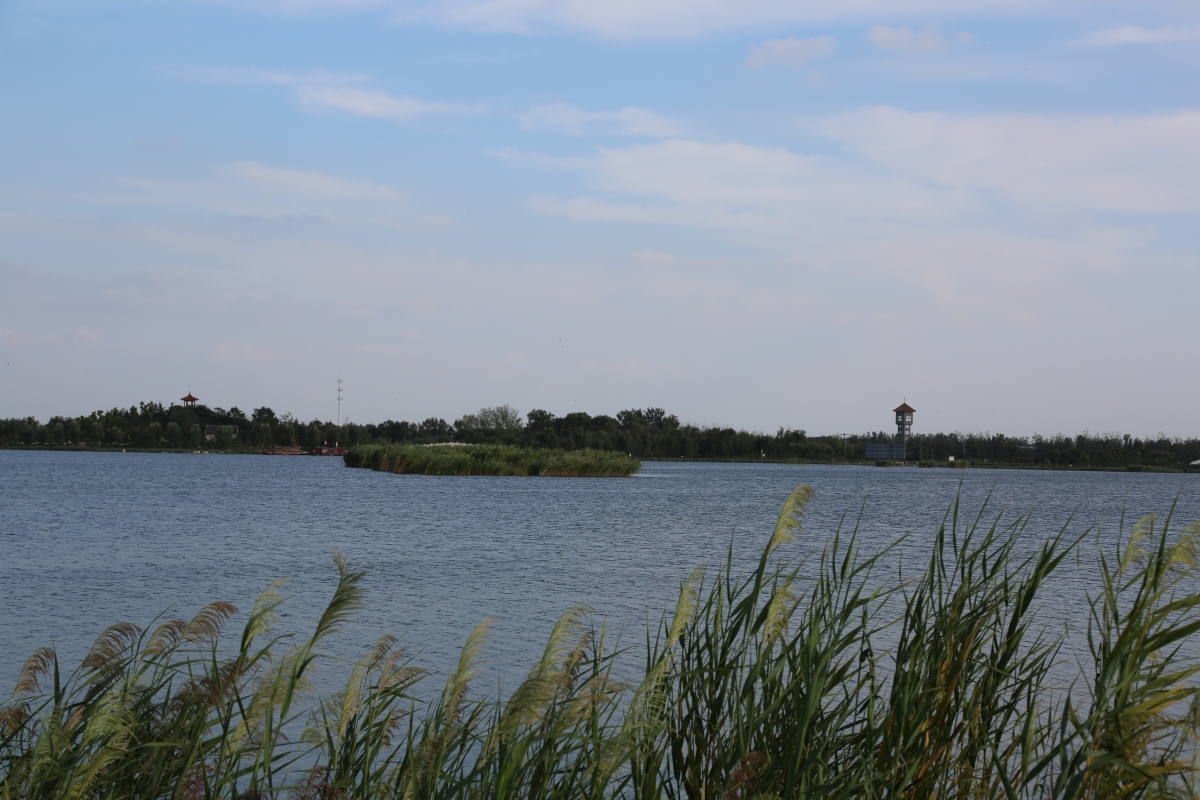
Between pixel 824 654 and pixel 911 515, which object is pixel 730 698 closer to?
pixel 824 654

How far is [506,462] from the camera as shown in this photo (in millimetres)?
66500

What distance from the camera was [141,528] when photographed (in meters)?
28.1

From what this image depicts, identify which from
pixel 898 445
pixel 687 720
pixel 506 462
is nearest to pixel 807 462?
pixel 898 445

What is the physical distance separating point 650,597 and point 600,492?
3419 cm

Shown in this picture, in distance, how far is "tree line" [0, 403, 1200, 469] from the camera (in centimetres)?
10775

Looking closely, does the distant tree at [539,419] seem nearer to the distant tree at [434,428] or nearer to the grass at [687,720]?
the distant tree at [434,428]

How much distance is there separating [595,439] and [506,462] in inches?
1651

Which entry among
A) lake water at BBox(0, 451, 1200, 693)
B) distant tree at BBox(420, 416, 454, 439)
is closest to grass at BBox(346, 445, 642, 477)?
lake water at BBox(0, 451, 1200, 693)

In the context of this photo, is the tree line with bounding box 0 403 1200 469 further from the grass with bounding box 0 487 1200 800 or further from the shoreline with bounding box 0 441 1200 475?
the grass with bounding box 0 487 1200 800

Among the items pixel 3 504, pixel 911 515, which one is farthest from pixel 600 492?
pixel 3 504

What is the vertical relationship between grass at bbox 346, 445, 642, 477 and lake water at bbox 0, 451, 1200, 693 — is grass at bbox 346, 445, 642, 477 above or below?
above

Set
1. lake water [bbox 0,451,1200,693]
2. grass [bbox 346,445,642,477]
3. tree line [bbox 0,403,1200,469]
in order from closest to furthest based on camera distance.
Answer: lake water [bbox 0,451,1200,693]
grass [bbox 346,445,642,477]
tree line [bbox 0,403,1200,469]

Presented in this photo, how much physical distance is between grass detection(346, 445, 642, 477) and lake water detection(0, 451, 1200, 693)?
16.0 metres

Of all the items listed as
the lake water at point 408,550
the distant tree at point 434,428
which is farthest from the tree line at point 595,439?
the lake water at point 408,550
